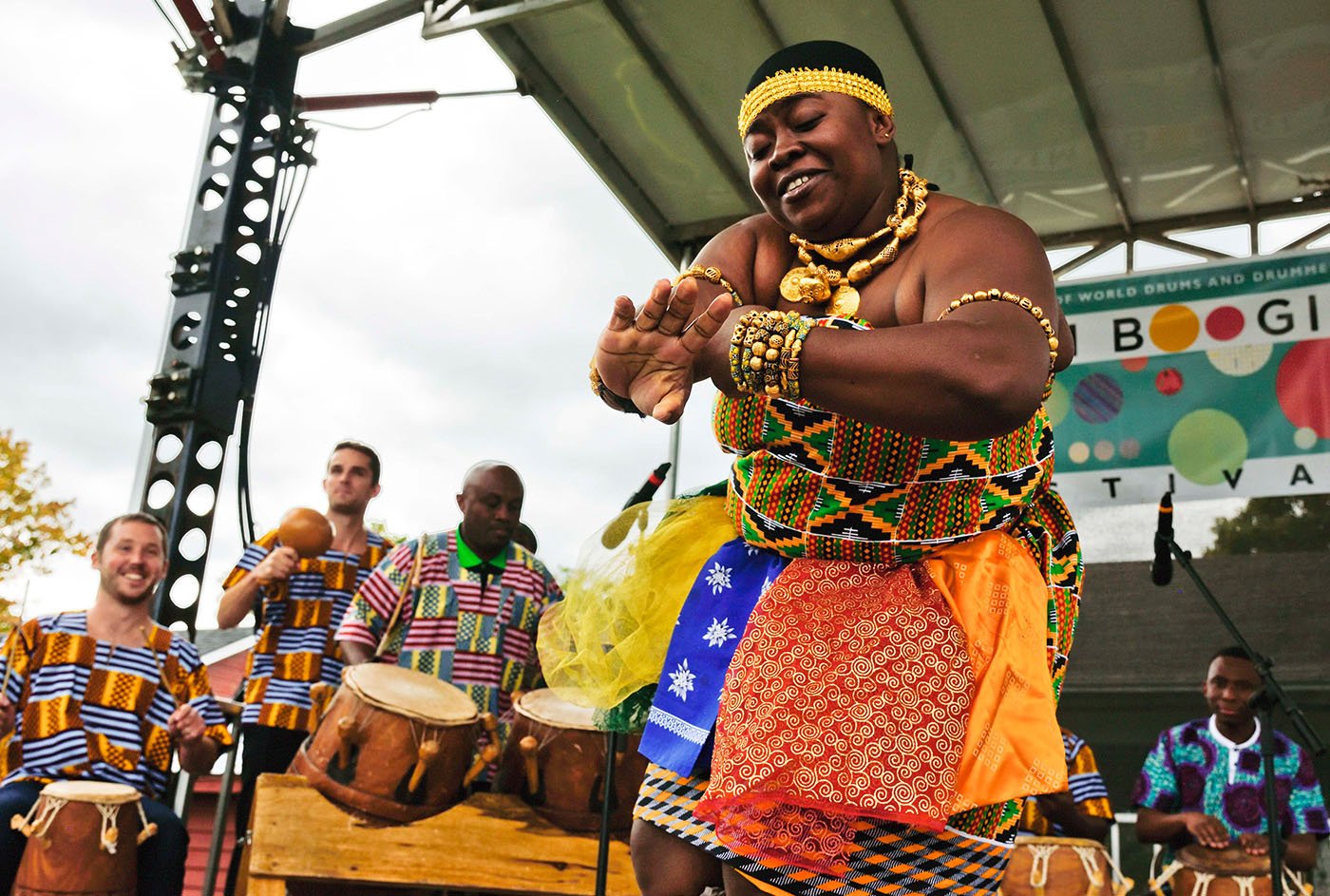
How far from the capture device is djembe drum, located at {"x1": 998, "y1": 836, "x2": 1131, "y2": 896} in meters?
5.11

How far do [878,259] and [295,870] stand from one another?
302 cm

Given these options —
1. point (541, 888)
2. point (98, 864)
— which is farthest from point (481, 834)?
point (98, 864)

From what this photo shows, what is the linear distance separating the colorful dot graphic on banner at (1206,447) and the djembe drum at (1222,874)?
1685mm

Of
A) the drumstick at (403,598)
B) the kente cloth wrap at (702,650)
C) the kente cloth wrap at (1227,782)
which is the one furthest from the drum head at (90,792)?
the kente cloth wrap at (1227,782)

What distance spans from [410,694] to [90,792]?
3.56 feet

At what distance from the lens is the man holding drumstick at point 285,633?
16.0 ft

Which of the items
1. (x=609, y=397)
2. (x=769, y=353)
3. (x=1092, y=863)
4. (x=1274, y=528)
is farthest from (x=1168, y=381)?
(x=769, y=353)

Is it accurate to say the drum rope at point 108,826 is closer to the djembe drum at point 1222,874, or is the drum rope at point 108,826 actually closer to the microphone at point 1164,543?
the microphone at point 1164,543

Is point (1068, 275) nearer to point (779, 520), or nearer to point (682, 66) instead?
point (682, 66)

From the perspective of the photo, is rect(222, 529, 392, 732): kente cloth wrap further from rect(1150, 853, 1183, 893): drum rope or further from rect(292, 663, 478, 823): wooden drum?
rect(1150, 853, 1183, 893): drum rope

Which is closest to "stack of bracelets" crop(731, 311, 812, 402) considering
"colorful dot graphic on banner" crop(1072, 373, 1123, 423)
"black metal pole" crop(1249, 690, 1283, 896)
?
"black metal pole" crop(1249, 690, 1283, 896)

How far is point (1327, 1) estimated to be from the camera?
479 cm

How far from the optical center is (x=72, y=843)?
404 centimetres

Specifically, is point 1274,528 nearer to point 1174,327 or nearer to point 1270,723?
point 1174,327
